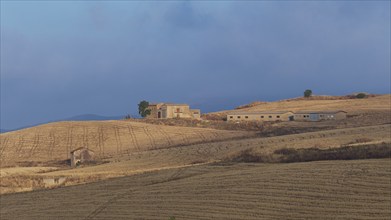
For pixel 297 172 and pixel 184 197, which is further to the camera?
pixel 297 172

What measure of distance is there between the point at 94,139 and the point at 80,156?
45.0ft

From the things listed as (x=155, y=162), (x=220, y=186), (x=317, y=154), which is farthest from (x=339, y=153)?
(x=155, y=162)

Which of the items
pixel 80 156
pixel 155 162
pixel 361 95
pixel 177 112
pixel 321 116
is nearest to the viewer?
pixel 155 162

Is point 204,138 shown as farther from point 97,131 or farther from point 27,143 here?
point 27,143

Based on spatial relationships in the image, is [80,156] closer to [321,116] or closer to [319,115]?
[321,116]

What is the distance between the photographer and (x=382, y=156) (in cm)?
2678

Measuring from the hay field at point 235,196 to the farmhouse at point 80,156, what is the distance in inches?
679

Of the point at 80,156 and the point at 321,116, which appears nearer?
the point at 80,156

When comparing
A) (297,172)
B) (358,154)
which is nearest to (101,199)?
(297,172)

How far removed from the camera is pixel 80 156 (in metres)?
47.9

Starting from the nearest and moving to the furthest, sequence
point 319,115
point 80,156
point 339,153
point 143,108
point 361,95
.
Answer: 1. point 339,153
2. point 80,156
3. point 319,115
4. point 143,108
5. point 361,95

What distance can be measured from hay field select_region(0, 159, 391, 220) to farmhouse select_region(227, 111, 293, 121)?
51.9m

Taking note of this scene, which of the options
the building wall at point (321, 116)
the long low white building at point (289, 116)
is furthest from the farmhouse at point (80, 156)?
the building wall at point (321, 116)

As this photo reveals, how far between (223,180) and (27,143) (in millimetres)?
39742
